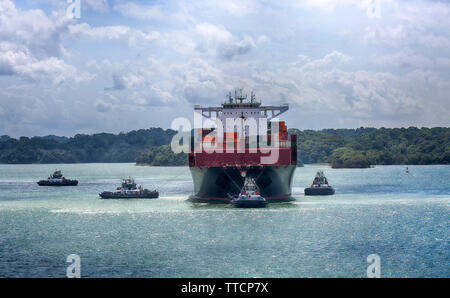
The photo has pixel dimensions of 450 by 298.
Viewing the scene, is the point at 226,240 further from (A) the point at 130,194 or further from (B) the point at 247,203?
(A) the point at 130,194

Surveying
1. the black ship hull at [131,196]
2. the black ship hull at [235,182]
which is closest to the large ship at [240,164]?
the black ship hull at [235,182]

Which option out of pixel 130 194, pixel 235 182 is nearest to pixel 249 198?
pixel 235 182

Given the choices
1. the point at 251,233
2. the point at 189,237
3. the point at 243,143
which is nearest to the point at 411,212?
the point at 243,143

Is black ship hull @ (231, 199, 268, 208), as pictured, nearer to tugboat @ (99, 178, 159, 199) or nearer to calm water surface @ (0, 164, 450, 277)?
calm water surface @ (0, 164, 450, 277)

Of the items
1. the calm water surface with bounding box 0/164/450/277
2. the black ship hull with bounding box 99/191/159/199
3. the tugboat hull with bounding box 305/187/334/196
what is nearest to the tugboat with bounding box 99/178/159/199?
the black ship hull with bounding box 99/191/159/199
